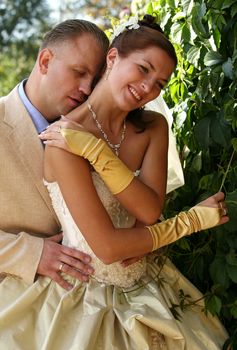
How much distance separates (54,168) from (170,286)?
579mm

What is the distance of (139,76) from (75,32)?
54 cm

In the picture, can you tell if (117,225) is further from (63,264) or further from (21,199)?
(21,199)

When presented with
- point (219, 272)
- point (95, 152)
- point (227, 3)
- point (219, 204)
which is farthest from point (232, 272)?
point (227, 3)

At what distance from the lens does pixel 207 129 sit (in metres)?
2.20

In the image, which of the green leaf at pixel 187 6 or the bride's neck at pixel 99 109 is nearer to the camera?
the bride's neck at pixel 99 109

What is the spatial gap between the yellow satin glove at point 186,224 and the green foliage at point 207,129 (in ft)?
0.38

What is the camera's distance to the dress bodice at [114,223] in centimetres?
206

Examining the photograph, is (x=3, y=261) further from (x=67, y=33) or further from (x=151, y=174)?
(x=67, y=33)

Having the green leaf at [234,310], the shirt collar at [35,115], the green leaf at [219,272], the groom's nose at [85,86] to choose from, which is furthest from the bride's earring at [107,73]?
the green leaf at [234,310]

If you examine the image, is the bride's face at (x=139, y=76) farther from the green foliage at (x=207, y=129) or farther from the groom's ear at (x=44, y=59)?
the groom's ear at (x=44, y=59)

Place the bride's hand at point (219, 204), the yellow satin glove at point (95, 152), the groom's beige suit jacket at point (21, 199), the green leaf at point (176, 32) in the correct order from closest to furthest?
the yellow satin glove at point (95, 152), the bride's hand at point (219, 204), the groom's beige suit jacket at point (21, 199), the green leaf at point (176, 32)

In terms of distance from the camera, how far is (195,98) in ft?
7.53

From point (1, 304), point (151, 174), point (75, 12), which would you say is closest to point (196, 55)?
point (151, 174)

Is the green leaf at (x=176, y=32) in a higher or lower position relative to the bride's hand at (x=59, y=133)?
lower
